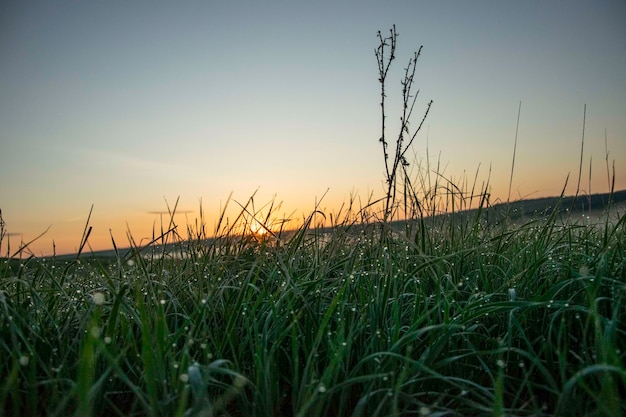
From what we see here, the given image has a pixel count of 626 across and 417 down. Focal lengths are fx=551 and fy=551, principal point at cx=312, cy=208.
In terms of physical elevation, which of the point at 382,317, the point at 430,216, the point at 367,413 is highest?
the point at 430,216

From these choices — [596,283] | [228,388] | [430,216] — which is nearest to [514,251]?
[430,216]

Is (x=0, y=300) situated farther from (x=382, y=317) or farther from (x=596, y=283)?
(x=596, y=283)

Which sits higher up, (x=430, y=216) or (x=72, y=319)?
(x=430, y=216)

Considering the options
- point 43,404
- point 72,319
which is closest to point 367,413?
point 43,404

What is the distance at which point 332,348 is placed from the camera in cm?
218

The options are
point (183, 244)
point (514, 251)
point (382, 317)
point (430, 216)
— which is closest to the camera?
point (382, 317)

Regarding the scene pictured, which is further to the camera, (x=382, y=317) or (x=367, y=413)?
(x=382, y=317)

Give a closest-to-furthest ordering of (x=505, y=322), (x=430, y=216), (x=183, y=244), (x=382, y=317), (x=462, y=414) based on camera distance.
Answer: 1. (x=462, y=414)
2. (x=382, y=317)
3. (x=505, y=322)
4. (x=183, y=244)
5. (x=430, y=216)

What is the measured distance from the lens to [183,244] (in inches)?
150

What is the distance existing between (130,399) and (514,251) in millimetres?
2459

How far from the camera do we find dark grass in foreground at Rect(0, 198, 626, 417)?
1.96 meters

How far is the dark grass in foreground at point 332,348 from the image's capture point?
196 cm

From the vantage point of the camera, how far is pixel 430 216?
4.19 meters

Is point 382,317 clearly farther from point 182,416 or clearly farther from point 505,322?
point 182,416
